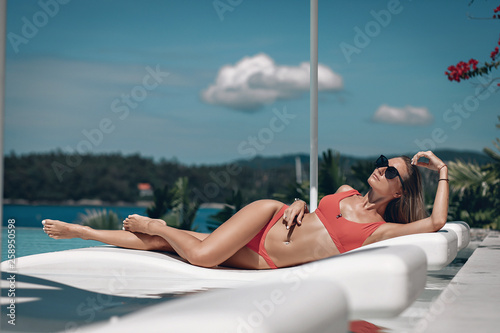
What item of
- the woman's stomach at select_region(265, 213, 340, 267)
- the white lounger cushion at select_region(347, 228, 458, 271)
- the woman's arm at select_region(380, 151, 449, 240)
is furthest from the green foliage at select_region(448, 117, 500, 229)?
the white lounger cushion at select_region(347, 228, 458, 271)

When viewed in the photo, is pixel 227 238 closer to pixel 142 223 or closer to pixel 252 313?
pixel 142 223

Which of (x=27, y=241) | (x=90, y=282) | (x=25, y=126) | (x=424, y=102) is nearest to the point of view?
(x=90, y=282)

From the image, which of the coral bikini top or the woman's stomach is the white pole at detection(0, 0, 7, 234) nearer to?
the woman's stomach

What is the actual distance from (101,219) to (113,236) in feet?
15.6

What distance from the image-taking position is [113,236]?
3684 mm

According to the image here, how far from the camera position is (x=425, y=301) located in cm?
309

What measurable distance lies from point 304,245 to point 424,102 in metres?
30.0

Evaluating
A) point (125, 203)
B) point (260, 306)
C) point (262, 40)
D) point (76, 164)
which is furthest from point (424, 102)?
point (260, 306)

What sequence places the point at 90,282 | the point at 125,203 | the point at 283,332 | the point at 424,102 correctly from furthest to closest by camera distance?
the point at 424,102
the point at 125,203
the point at 90,282
the point at 283,332

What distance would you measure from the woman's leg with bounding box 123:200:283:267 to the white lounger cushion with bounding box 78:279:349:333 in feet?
7.11

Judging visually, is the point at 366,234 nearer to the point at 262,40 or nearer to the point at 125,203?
the point at 125,203

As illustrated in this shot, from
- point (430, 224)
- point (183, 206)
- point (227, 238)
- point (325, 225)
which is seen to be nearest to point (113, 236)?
point (227, 238)

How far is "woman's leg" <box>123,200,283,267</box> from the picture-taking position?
10.5ft

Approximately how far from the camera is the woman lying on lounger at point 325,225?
3205mm
